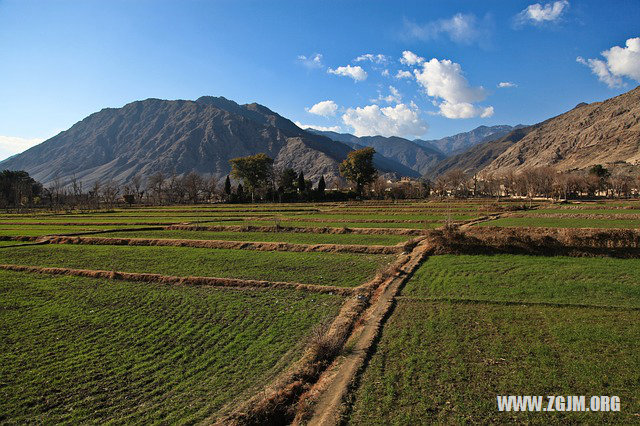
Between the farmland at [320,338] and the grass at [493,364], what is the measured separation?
50mm

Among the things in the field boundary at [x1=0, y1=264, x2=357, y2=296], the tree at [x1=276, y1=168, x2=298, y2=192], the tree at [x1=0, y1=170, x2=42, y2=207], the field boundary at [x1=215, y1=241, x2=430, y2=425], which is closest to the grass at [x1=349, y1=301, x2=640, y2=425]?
the field boundary at [x1=215, y1=241, x2=430, y2=425]

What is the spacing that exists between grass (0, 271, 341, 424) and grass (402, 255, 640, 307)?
6297 millimetres

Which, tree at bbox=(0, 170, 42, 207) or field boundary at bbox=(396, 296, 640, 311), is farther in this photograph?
tree at bbox=(0, 170, 42, 207)

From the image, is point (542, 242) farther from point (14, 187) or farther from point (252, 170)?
point (14, 187)

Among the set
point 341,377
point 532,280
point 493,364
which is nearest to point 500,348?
point 493,364

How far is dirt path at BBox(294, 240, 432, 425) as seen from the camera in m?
8.34

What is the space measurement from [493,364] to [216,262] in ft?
65.8

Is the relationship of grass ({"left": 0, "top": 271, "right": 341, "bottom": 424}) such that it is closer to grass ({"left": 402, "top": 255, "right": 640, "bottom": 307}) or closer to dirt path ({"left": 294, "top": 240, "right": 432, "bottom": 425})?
dirt path ({"left": 294, "top": 240, "right": 432, "bottom": 425})

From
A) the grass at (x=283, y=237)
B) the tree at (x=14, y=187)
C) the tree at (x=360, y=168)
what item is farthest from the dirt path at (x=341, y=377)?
the tree at (x=14, y=187)

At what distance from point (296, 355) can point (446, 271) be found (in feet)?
43.6

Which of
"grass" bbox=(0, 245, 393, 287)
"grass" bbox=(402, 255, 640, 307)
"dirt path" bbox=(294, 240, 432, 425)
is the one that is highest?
"grass" bbox=(0, 245, 393, 287)

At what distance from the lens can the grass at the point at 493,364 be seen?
7.95 metres

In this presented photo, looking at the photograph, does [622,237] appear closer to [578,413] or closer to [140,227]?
[578,413]

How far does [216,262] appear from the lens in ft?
84.0
